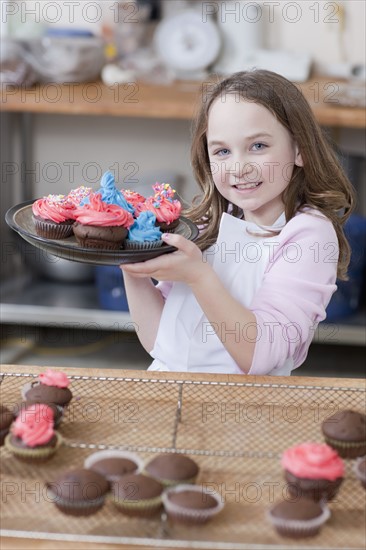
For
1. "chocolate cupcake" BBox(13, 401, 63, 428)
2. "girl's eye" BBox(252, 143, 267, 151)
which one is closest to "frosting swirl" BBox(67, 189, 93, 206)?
"girl's eye" BBox(252, 143, 267, 151)

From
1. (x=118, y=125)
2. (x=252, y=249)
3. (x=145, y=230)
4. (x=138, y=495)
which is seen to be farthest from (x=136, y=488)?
(x=118, y=125)

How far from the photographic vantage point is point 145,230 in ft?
5.30

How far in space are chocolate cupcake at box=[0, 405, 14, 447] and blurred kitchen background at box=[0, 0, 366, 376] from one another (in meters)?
1.92

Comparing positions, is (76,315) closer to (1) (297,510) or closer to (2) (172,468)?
(2) (172,468)

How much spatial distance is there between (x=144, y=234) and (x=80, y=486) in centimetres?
53

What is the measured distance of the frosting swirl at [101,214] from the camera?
63.2 inches

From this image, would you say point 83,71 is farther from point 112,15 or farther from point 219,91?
point 219,91

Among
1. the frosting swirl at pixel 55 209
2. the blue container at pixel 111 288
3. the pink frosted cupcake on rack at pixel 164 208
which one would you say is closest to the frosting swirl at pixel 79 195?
the frosting swirl at pixel 55 209

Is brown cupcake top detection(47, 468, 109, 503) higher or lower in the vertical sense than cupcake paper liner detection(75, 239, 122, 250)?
lower

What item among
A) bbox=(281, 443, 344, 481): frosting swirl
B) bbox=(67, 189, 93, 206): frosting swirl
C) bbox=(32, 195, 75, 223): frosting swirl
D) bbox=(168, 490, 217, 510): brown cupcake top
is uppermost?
bbox=(67, 189, 93, 206): frosting swirl

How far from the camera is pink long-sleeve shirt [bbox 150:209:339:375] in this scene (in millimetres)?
1646

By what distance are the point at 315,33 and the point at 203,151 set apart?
198cm

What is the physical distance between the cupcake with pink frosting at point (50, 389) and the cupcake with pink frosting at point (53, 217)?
0.82 ft

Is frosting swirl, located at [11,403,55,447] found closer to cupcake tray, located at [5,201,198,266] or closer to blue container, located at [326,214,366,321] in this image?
cupcake tray, located at [5,201,198,266]
